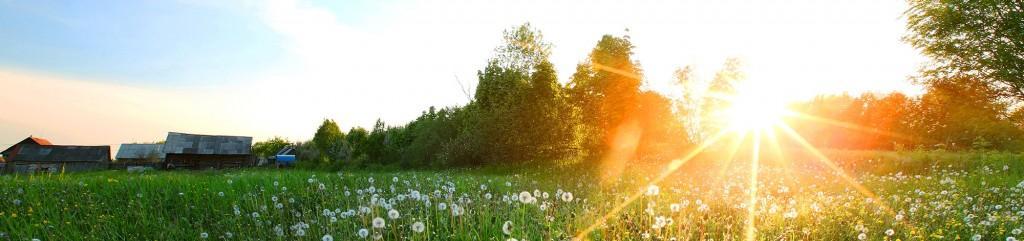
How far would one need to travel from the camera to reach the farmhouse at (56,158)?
46.2 m

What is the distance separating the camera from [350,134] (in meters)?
49.2

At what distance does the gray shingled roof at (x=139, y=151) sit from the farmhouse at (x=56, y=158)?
4.38 metres

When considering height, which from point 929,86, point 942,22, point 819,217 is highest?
point 942,22

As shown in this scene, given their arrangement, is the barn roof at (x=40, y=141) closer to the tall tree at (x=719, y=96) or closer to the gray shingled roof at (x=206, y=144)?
the gray shingled roof at (x=206, y=144)

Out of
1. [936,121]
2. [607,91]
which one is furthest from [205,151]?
[936,121]

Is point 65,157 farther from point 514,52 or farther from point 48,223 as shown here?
point 48,223

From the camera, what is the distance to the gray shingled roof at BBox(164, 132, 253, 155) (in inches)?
1852

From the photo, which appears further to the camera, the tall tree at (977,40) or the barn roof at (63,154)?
the barn roof at (63,154)

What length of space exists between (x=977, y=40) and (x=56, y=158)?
6878cm

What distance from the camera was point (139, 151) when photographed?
184ft

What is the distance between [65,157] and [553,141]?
49779 millimetres

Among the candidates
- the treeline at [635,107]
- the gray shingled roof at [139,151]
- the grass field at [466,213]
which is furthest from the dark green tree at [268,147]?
the grass field at [466,213]

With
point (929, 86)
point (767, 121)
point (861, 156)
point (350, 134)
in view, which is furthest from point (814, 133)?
point (350, 134)

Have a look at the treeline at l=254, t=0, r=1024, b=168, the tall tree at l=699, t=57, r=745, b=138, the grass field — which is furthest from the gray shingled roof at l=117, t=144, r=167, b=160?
the tall tree at l=699, t=57, r=745, b=138
